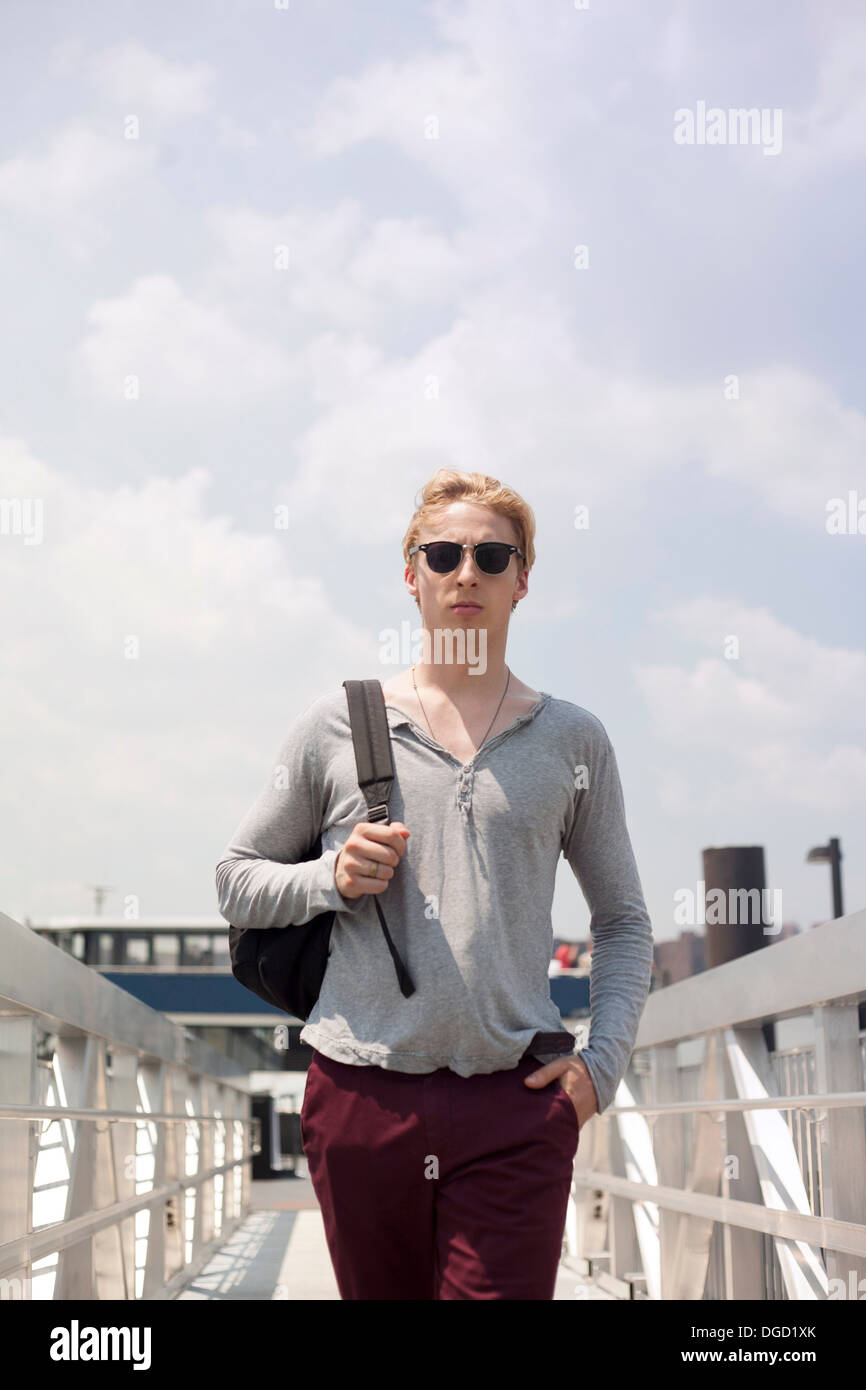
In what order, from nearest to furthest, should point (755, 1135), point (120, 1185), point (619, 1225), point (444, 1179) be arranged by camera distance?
point (444, 1179), point (755, 1135), point (120, 1185), point (619, 1225)

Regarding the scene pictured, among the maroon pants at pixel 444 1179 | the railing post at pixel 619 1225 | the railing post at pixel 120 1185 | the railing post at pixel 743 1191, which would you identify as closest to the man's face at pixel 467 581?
the maroon pants at pixel 444 1179

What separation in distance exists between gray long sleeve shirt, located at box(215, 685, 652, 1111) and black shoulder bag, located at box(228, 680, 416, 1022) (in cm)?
3

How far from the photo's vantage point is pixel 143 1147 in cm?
684

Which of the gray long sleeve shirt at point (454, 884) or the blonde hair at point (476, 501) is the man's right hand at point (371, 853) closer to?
the gray long sleeve shirt at point (454, 884)

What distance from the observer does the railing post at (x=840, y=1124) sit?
3.34 metres

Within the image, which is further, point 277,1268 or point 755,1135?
point 277,1268

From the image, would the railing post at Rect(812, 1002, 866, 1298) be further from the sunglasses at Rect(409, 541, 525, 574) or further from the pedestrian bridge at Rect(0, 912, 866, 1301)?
the sunglasses at Rect(409, 541, 525, 574)

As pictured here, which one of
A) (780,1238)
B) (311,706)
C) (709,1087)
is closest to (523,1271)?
(311,706)

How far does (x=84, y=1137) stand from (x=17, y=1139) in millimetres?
1005

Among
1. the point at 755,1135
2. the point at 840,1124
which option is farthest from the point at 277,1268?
the point at 840,1124

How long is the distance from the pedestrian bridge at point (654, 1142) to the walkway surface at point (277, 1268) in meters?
0.05

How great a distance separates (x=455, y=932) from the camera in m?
2.14

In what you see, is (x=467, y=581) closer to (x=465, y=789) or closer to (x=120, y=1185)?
(x=465, y=789)
